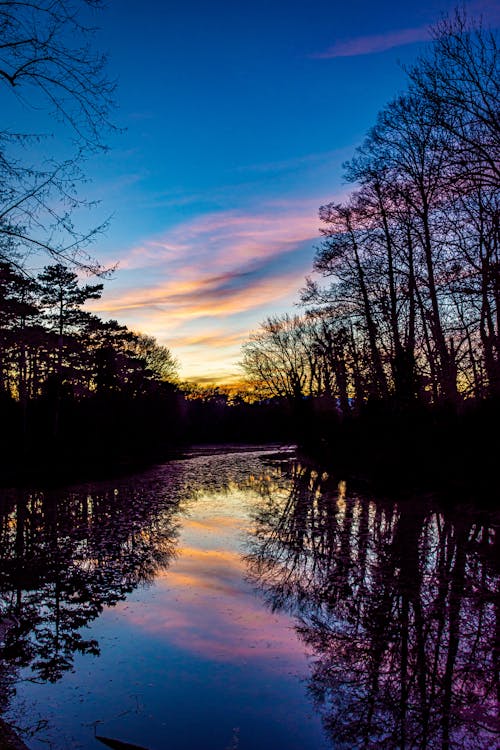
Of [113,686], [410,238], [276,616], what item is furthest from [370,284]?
[113,686]

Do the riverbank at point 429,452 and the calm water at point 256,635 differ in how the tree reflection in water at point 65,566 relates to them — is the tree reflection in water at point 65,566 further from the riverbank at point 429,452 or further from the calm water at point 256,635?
the riverbank at point 429,452

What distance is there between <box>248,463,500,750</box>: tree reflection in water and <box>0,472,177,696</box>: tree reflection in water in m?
2.18

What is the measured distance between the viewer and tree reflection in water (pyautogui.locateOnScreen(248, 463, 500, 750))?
A: 155 inches

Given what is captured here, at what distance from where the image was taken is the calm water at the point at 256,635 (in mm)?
4016

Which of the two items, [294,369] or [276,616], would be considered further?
[294,369]

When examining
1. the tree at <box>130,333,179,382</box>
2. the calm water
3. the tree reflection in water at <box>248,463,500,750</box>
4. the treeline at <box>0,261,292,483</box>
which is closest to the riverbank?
the tree reflection in water at <box>248,463,500,750</box>

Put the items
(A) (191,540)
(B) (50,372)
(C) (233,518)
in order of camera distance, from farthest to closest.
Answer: (B) (50,372), (C) (233,518), (A) (191,540)

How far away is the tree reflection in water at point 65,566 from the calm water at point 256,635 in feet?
0.12

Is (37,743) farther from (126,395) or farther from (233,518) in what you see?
(126,395)

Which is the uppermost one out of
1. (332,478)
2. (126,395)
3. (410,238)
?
(410,238)

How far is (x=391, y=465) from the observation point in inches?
699

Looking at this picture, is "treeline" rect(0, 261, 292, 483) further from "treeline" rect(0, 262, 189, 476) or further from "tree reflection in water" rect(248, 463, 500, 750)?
"tree reflection in water" rect(248, 463, 500, 750)

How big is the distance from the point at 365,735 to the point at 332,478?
18372 millimetres

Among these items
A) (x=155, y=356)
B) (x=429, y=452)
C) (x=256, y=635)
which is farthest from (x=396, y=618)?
(x=155, y=356)
